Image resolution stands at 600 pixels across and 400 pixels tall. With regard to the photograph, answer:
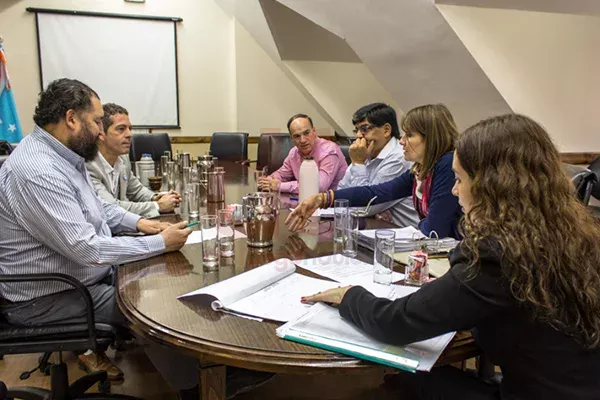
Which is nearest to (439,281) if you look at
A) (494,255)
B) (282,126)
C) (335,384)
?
(494,255)

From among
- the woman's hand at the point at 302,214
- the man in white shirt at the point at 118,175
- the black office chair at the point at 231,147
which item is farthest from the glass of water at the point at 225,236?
the black office chair at the point at 231,147

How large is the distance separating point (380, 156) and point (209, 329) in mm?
1629

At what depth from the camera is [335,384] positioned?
195 cm

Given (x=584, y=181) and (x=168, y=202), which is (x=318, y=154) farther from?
(x=584, y=181)

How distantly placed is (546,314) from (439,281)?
198 millimetres

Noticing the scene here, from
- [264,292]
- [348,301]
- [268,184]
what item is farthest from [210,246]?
[268,184]

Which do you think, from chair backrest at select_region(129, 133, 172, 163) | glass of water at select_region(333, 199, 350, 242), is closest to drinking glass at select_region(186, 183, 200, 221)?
glass of water at select_region(333, 199, 350, 242)

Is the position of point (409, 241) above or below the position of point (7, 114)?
below

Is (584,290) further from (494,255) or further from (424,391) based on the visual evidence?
(424,391)

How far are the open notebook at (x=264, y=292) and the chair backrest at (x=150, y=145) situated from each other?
350cm

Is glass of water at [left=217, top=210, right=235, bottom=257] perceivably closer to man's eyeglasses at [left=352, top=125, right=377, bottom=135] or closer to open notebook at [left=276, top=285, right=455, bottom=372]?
open notebook at [left=276, top=285, right=455, bottom=372]

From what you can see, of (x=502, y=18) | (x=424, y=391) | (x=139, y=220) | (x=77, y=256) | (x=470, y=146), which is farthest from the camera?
(x=502, y=18)

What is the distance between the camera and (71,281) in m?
1.33

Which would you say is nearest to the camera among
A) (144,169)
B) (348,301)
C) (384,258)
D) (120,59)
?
(348,301)
